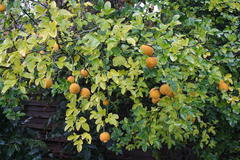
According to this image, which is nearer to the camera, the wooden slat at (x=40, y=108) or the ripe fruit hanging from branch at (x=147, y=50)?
the ripe fruit hanging from branch at (x=147, y=50)

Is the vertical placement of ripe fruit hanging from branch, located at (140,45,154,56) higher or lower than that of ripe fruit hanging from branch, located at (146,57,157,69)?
higher

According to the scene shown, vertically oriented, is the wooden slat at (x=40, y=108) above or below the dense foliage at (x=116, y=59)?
below

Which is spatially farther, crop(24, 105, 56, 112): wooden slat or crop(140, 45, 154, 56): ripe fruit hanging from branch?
crop(24, 105, 56, 112): wooden slat

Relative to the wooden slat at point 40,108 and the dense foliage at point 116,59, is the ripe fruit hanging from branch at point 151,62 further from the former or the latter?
the wooden slat at point 40,108

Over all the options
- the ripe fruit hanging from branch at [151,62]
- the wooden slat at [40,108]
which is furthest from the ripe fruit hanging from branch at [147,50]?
the wooden slat at [40,108]

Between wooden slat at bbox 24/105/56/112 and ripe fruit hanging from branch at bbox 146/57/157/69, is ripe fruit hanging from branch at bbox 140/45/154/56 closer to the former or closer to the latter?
ripe fruit hanging from branch at bbox 146/57/157/69

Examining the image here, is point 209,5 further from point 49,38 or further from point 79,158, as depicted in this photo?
point 79,158

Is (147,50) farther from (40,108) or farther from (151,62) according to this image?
(40,108)

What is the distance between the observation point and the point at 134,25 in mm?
1140

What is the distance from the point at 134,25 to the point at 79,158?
1.55 metres

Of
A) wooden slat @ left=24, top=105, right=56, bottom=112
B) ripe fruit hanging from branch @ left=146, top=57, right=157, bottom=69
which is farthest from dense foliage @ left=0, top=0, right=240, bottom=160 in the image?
wooden slat @ left=24, top=105, right=56, bottom=112

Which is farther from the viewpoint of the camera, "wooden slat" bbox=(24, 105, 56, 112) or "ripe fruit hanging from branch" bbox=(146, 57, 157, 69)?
"wooden slat" bbox=(24, 105, 56, 112)

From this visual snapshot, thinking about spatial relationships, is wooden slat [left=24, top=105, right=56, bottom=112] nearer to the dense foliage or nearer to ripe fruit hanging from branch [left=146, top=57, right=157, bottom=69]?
the dense foliage

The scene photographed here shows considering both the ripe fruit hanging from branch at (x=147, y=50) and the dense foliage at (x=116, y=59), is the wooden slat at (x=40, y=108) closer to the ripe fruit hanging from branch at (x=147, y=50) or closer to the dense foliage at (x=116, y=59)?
the dense foliage at (x=116, y=59)
